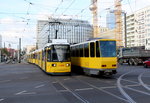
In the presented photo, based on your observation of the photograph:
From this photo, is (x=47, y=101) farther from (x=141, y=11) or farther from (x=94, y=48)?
(x=141, y=11)

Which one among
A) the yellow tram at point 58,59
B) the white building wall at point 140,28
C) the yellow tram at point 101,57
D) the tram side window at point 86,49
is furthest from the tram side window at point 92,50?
the white building wall at point 140,28

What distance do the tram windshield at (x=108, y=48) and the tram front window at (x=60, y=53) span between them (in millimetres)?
3894

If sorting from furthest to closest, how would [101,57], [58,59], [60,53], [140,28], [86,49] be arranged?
1. [140,28]
2. [60,53]
3. [58,59]
4. [86,49]
5. [101,57]

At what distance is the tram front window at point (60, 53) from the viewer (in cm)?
1969

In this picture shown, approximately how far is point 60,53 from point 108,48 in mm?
4553

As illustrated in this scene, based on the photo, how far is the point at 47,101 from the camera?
347 inches

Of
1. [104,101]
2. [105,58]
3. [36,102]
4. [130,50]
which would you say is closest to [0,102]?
[36,102]

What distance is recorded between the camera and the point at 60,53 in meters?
19.9

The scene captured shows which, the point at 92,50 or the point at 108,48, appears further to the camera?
the point at 92,50

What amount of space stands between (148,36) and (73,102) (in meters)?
123

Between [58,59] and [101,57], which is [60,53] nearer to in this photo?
[58,59]

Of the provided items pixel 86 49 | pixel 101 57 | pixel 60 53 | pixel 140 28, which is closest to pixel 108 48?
pixel 101 57

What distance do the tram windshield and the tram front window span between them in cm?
389

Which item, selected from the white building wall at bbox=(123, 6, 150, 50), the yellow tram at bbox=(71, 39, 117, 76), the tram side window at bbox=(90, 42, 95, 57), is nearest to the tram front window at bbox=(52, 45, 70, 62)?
the yellow tram at bbox=(71, 39, 117, 76)
